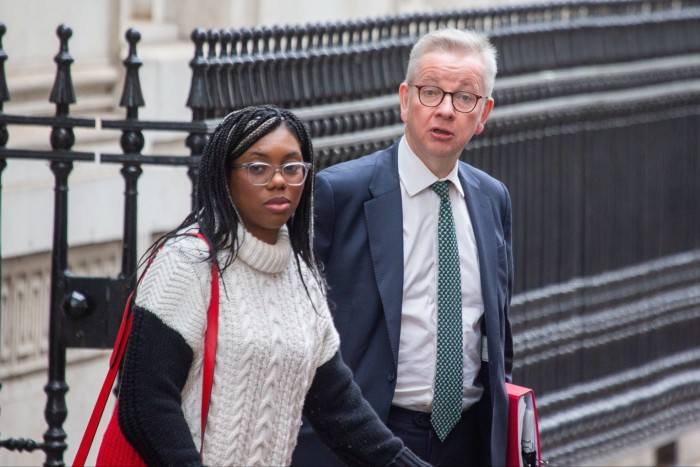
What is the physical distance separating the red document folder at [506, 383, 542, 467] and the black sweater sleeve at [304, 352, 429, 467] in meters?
0.95

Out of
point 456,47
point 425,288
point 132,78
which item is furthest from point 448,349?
point 132,78

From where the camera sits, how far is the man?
4.65 meters

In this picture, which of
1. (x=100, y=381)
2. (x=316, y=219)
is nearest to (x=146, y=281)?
(x=316, y=219)

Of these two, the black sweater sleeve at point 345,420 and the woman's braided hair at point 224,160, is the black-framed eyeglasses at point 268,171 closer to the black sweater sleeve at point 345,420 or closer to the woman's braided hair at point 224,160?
the woman's braided hair at point 224,160

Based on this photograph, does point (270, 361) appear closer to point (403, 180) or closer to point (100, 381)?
point (403, 180)

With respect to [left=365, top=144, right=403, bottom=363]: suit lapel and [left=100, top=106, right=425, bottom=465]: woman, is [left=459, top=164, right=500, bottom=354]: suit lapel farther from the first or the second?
[left=100, top=106, right=425, bottom=465]: woman

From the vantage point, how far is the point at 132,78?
521cm

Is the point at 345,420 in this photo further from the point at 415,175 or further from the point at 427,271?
the point at 415,175

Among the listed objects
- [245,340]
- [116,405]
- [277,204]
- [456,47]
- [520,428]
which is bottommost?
[520,428]

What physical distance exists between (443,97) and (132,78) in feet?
3.62

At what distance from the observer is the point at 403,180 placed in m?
4.79

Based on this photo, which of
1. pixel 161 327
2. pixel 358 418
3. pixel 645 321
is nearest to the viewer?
pixel 161 327

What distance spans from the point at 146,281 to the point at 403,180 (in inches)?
57.5

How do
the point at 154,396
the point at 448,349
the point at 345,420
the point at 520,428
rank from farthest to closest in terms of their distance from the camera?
the point at 520,428 < the point at 448,349 < the point at 345,420 < the point at 154,396
